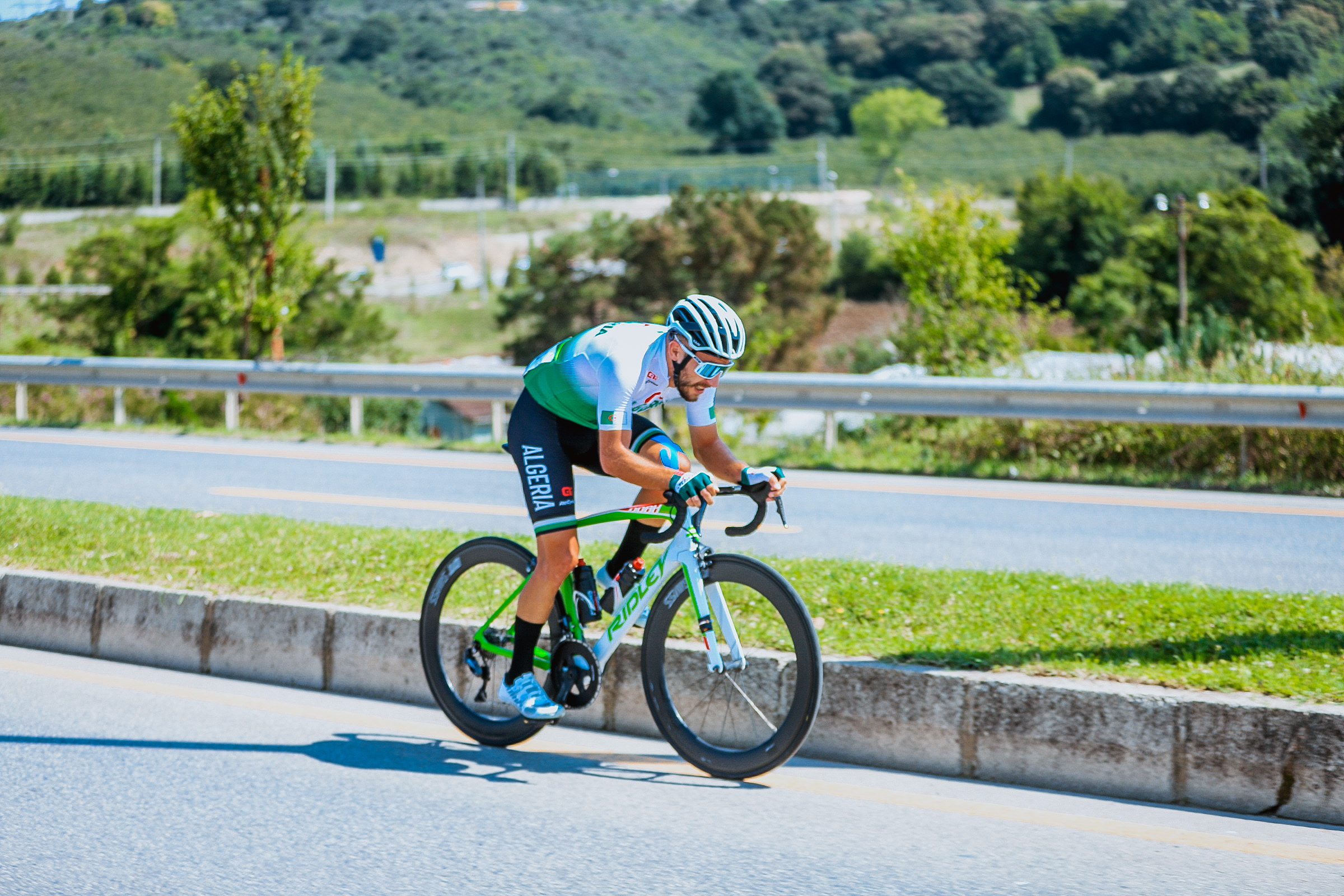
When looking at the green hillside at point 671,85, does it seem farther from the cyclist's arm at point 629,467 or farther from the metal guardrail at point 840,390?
the cyclist's arm at point 629,467

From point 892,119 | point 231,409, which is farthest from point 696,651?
point 892,119

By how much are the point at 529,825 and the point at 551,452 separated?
132 centimetres

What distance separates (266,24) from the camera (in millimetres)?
108062

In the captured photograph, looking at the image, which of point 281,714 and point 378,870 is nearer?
point 378,870

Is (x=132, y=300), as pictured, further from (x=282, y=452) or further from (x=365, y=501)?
(x=365, y=501)

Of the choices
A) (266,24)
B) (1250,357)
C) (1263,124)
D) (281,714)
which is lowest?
(281,714)

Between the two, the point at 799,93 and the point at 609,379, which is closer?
the point at 609,379

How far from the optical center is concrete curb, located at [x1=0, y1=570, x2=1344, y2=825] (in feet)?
13.3

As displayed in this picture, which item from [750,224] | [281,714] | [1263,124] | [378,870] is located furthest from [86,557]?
[1263,124]

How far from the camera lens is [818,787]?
439 centimetres

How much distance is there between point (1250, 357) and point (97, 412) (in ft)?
54.7

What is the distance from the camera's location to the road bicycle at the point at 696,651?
4.27 meters

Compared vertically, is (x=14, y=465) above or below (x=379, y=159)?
below

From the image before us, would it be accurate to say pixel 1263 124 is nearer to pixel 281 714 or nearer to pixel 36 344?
pixel 36 344
